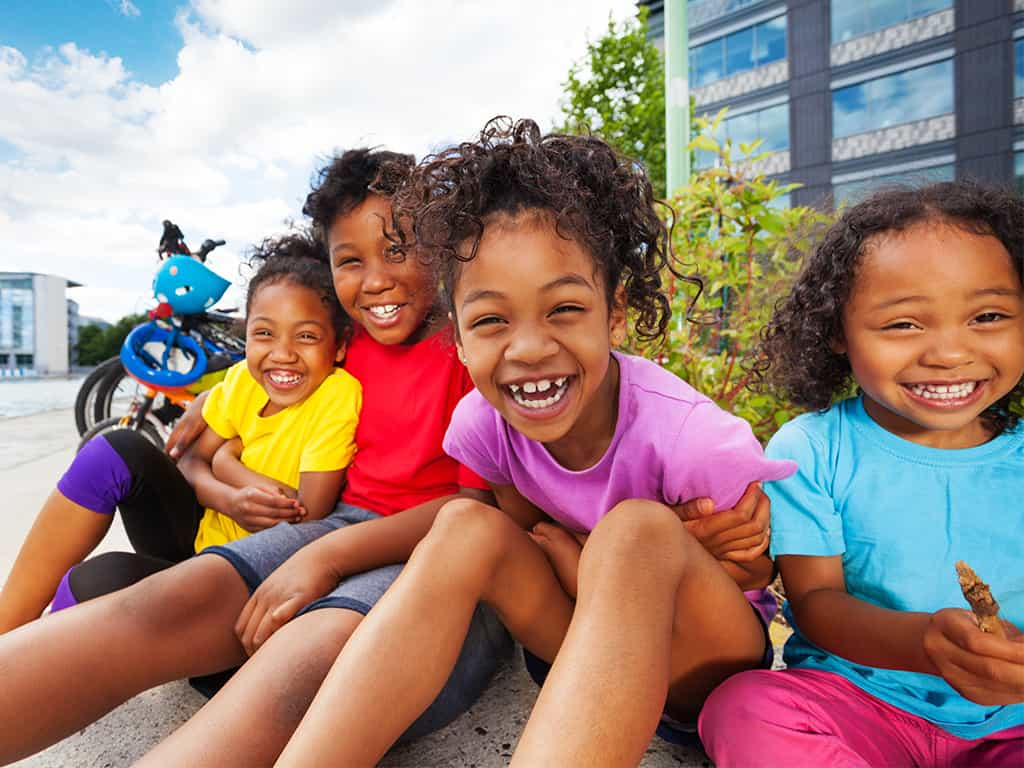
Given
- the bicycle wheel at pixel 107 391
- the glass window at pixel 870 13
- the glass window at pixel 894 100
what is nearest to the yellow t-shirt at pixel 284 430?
Answer: the bicycle wheel at pixel 107 391

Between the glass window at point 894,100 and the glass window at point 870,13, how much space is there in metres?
0.84

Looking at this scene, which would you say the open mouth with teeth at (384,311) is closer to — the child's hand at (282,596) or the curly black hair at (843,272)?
the child's hand at (282,596)

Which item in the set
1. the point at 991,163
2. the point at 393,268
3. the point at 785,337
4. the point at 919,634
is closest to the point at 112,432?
the point at 393,268

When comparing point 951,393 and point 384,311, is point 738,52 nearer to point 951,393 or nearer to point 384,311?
point 384,311

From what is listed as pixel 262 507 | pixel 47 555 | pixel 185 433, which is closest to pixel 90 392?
pixel 185 433

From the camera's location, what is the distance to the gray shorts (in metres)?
1.03

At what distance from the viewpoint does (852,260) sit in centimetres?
112

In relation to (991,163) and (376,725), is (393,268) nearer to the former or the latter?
(376,725)

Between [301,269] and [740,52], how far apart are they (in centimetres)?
1411

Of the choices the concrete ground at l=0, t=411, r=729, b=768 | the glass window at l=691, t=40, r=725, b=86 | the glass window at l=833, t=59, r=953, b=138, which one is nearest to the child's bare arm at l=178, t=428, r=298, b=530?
the concrete ground at l=0, t=411, r=729, b=768

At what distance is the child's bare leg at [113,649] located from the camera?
92cm

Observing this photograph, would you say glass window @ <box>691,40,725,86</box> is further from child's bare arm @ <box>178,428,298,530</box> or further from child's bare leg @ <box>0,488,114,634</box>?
child's bare leg @ <box>0,488,114,634</box>

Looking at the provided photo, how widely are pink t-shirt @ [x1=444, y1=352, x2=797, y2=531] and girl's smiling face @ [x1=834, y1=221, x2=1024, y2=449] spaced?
0.23m

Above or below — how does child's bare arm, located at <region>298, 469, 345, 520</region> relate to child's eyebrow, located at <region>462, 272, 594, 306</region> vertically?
below
